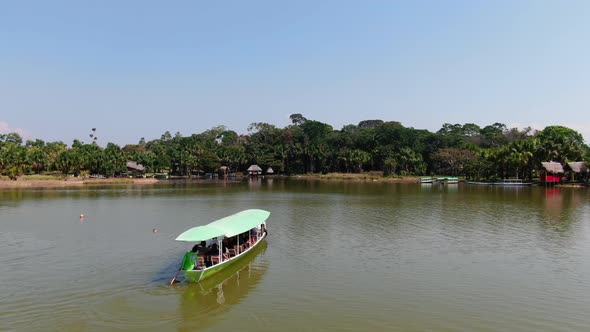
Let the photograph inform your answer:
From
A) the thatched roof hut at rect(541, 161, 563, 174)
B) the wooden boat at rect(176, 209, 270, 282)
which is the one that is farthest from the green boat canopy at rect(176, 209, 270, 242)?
the thatched roof hut at rect(541, 161, 563, 174)

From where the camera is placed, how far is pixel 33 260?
22750 mm

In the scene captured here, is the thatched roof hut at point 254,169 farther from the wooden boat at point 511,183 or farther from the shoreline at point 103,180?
the wooden boat at point 511,183

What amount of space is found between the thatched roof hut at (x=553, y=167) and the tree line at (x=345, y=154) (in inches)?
141

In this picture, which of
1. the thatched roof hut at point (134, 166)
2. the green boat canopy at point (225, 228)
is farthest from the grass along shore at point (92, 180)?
the green boat canopy at point (225, 228)

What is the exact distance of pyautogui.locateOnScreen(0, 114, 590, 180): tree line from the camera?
87.8m

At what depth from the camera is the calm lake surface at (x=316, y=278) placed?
1470 cm

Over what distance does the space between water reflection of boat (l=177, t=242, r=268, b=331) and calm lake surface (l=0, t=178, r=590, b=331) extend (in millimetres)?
77

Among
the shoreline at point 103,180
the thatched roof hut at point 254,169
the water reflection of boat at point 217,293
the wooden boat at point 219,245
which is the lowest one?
the water reflection of boat at point 217,293

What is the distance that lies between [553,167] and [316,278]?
75.7 m

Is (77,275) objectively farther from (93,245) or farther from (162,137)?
(162,137)

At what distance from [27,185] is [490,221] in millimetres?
79358

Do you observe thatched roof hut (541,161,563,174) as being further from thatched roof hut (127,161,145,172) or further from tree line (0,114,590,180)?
thatched roof hut (127,161,145,172)

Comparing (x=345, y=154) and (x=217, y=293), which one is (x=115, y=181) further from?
(x=217, y=293)

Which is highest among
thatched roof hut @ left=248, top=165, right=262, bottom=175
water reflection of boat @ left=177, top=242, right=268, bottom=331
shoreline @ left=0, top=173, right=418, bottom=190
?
thatched roof hut @ left=248, top=165, right=262, bottom=175
